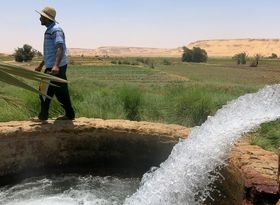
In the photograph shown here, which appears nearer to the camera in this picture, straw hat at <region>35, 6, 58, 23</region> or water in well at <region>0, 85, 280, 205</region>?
water in well at <region>0, 85, 280, 205</region>


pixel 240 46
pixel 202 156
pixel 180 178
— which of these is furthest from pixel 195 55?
pixel 180 178

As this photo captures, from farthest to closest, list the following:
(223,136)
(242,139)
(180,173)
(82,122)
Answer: (82,122) → (242,139) → (223,136) → (180,173)

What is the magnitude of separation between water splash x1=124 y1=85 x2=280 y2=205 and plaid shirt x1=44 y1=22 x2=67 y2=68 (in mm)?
1737

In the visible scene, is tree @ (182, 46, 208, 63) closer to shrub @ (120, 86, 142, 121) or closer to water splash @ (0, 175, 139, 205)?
shrub @ (120, 86, 142, 121)

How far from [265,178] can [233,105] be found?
1404mm

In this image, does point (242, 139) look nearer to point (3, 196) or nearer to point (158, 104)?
point (3, 196)

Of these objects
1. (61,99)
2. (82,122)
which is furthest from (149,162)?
(61,99)

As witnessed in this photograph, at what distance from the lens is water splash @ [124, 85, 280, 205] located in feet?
12.4

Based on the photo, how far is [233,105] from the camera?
16.0ft

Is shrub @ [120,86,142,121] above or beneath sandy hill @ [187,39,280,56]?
above

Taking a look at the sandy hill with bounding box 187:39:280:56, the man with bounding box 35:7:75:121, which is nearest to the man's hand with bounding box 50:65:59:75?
the man with bounding box 35:7:75:121

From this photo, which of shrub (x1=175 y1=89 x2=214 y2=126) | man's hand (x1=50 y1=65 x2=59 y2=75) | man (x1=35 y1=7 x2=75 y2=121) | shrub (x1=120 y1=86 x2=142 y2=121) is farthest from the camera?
shrub (x1=120 y1=86 x2=142 y2=121)

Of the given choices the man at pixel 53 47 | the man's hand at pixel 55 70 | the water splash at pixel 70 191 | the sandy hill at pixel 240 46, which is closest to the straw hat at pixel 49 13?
the man at pixel 53 47

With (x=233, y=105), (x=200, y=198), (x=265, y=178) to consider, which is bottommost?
(x=200, y=198)
